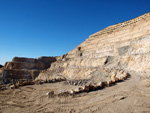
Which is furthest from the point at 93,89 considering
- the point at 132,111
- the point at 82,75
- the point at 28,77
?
the point at 28,77

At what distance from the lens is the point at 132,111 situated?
3.39m

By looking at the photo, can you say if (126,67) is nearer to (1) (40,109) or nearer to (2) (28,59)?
(1) (40,109)

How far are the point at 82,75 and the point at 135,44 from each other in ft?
28.1

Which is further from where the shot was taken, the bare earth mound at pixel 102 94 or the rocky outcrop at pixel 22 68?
the rocky outcrop at pixel 22 68

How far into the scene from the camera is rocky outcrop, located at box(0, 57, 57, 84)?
1240 inches

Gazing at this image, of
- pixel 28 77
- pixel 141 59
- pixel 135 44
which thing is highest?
pixel 135 44

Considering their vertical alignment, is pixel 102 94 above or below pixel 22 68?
below

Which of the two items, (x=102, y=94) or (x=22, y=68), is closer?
(x=102, y=94)

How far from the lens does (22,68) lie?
39.2 m

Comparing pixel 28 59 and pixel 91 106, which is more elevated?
pixel 28 59

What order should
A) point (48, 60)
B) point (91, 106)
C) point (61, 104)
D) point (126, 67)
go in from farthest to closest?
1. point (48, 60)
2. point (126, 67)
3. point (61, 104)
4. point (91, 106)

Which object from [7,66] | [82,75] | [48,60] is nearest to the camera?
[82,75]

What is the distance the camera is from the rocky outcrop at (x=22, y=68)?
31491 millimetres

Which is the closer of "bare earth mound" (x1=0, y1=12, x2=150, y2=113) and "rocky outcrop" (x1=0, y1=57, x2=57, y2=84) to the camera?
"bare earth mound" (x1=0, y1=12, x2=150, y2=113)
